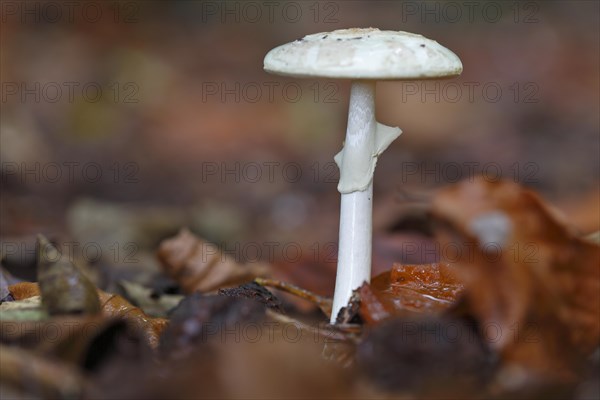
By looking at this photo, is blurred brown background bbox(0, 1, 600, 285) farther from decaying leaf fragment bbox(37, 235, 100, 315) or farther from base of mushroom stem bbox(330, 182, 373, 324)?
decaying leaf fragment bbox(37, 235, 100, 315)

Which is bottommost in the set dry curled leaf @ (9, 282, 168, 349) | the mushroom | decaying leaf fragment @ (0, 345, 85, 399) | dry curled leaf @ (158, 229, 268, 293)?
dry curled leaf @ (158, 229, 268, 293)

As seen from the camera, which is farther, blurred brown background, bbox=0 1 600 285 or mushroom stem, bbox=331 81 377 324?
blurred brown background, bbox=0 1 600 285

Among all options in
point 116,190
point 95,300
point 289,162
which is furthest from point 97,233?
point 95,300

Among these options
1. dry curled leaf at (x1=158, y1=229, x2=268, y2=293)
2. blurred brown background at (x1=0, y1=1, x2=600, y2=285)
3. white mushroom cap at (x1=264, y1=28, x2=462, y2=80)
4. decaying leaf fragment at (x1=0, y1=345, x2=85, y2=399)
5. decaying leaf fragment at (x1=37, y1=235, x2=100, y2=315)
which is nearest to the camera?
decaying leaf fragment at (x1=0, y1=345, x2=85, y2=399)

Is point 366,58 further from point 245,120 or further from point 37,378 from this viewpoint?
point 245,120

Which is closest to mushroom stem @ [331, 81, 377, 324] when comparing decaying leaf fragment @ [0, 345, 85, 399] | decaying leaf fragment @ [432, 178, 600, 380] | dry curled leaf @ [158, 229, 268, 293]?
decaying leaf fragment @ [432, 178, 600, 380]

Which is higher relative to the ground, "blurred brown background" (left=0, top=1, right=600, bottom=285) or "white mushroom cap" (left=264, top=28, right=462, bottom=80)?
"white mushroom cap" (left=264, top=28, right=462, bottom=80)

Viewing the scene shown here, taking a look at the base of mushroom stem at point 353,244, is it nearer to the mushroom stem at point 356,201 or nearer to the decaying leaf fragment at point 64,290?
the mushroom stem at point 356,201

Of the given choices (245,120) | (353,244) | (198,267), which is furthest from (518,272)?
(245,120)
